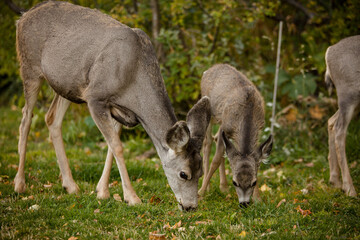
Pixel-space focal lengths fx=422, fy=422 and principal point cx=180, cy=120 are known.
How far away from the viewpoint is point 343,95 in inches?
265

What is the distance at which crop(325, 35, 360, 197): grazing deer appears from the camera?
6.64 metres

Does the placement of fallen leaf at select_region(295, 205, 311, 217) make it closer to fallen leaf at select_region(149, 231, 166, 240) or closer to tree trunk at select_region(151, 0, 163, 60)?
fallen leaf at select_region(149, 231, 166, 240)

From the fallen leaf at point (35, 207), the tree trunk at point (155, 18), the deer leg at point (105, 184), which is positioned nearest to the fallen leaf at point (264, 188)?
the deer leg at point (105, 184)

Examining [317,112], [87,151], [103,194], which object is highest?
[103,194]

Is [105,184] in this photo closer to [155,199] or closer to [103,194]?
[103,194]

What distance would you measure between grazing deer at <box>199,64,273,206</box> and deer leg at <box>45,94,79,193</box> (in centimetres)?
197

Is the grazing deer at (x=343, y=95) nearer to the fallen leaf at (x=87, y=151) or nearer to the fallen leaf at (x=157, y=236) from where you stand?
the fallen leaf at (x=157, y=236)

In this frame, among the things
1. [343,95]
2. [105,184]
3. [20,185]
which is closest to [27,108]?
[20,185]

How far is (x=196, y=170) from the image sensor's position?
17.7 ft

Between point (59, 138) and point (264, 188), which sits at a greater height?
point (59, 138)

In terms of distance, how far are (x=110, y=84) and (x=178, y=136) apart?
1234 millimetres

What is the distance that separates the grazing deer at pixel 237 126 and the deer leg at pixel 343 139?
1337 mm

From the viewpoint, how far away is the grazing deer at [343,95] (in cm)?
664

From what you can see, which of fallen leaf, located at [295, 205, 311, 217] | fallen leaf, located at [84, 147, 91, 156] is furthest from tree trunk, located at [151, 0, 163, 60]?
fallen leaf, located at [295, 205, 311, 217]
